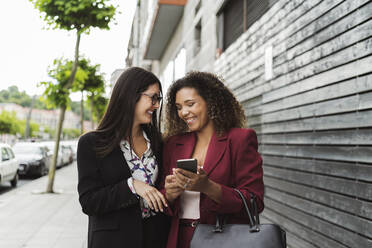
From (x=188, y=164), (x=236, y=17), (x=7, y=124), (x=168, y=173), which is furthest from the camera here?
(x=7, y=124)

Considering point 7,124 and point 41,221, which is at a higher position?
point 7,124

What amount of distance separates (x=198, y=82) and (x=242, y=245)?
1.11 meters

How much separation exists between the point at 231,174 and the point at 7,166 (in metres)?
11.3

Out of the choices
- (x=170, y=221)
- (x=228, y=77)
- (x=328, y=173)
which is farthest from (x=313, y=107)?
(x=228, y=77)

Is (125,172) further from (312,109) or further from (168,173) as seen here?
(312,109)

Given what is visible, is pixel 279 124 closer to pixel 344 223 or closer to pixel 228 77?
pixel 344 223

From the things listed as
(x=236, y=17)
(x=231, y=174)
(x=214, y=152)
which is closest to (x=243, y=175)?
(x=231, y=174)

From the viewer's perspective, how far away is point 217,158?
2.07 metres

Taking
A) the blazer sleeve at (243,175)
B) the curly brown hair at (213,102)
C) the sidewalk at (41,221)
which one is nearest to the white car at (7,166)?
the sidewalk at (41,221)

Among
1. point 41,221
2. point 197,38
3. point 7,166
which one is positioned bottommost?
point 41,221

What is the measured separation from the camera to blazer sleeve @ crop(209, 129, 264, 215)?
1858 millimetres

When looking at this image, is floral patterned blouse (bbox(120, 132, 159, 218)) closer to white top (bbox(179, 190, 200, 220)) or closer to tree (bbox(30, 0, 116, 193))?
white top (bbox(179, 190, 200, 220))

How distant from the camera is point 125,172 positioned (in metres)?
2.11

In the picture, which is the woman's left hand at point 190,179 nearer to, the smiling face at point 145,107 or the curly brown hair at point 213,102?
the curly brown hair at point 213,102
